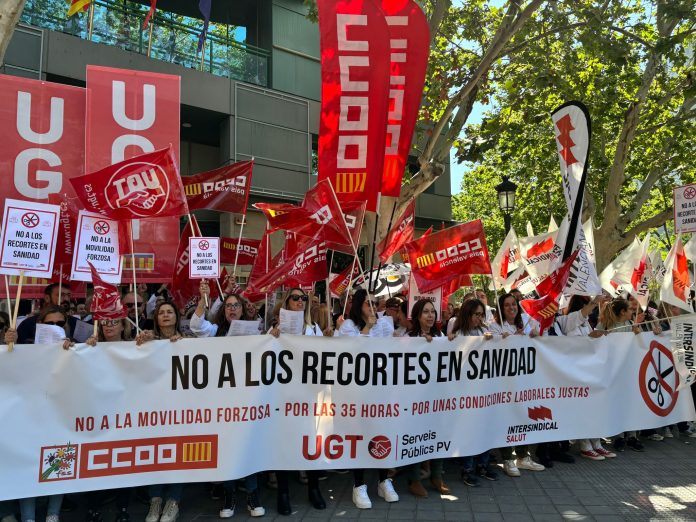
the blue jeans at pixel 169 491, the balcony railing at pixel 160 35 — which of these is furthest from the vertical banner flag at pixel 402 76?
the balcony railing at pixel 160 35

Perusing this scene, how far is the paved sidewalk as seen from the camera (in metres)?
4.95

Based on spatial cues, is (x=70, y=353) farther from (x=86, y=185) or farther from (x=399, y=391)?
(x=399, y=391)

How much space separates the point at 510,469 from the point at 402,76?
4.59m

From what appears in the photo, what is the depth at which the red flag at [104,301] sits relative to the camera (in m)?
4.79

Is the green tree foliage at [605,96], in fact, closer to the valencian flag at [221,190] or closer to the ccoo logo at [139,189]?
the valencian flag at [221,190]

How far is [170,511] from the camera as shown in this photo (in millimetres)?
4758

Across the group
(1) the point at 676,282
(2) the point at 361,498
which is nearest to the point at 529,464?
(2) the point at 361,498

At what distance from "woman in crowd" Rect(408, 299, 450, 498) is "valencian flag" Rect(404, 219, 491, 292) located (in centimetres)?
46

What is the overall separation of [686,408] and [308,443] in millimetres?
5050

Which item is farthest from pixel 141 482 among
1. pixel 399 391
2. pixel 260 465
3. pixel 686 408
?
pixel 686 408

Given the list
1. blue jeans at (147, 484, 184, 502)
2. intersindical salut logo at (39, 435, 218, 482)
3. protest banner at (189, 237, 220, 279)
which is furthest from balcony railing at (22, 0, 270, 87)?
blue jeans at (147, 484, 184, 502)

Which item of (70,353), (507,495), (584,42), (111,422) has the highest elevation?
(584,42)

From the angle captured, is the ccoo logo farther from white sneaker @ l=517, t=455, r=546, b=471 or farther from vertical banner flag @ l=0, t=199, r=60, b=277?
white sneaker @ l=517, t=455, r=546, b=471

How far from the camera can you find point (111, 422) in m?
4.57
